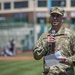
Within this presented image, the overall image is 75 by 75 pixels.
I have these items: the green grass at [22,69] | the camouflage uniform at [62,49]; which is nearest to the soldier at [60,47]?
the camouflage uniform at [62,49]

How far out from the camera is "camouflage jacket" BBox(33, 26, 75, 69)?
192 inches

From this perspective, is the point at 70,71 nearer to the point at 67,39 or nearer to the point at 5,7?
the point at 67,39

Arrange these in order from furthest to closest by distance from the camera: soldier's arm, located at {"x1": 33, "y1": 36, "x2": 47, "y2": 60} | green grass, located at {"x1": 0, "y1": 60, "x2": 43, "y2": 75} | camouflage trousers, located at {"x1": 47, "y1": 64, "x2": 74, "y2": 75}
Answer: green grass, located at {"x1": 0, "y1": 60, "x2": 43, "y2": 75} < soldier's arm, located at {"x1": 33, "y1": 36, "x2": 47, "y2": 60} < camouflage trousers, located at {"x1": 47, "y1": 64, "x2": 74, "y2": 75}

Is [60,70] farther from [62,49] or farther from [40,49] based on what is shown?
[40,49]

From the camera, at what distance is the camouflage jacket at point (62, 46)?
4887mm

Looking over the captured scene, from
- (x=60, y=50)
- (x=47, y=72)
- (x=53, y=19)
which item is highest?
(x=53, y=19)

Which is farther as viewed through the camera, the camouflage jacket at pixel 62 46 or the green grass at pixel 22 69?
the green grass at pixel 22 69

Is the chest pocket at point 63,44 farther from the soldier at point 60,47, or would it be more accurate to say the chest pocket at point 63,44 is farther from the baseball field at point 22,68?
the baseball field at point 22,68

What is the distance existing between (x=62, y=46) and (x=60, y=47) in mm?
31

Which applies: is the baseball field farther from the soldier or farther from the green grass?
the soldier

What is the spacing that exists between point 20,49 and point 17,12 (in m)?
49.8

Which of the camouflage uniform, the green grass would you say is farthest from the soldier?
the green grass

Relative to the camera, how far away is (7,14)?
3639 inches

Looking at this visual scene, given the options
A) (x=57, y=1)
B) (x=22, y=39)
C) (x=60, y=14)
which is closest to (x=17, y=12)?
(x=57, y=1)
